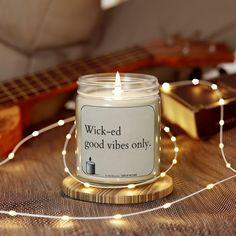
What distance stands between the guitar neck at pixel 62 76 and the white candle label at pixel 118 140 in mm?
325

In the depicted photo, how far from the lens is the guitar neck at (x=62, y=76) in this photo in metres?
0.95

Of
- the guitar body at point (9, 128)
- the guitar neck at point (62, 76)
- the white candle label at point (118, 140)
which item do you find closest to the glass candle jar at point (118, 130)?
the white candle label at point (118, 140)

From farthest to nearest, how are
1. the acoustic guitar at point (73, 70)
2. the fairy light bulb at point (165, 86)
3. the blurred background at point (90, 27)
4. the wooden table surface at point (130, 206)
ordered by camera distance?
the blurred background at point (90, 27) < the acoustic guitar at point (73, 70) < the fairy light bulb at point (165, 86) < the wooden table surface at point (130, 206)

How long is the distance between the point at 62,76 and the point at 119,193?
0.44 metres

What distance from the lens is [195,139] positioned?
0.86m

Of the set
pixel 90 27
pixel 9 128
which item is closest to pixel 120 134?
pixel 9 128

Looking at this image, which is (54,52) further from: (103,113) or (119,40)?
(103,113)

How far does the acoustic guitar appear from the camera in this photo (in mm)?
878

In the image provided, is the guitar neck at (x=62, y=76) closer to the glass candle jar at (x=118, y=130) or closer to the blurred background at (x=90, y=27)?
the blurred background at (x=90, y=27)

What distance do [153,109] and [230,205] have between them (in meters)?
0.13

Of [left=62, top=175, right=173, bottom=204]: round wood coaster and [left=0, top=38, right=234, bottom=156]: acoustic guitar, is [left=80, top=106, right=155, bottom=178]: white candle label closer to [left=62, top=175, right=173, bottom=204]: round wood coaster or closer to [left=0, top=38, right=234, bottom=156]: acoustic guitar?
[left=62, top=175, right=173, bottom=204]: round wood coaster

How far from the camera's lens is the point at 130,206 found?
0.60 meters

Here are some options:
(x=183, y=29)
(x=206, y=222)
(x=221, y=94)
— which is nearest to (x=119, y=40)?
(x=183, y=29)

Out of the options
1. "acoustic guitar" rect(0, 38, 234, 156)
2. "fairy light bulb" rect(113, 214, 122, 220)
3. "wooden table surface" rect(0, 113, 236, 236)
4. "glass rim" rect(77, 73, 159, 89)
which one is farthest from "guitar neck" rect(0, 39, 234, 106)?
"fairy light bulb" rect(113, 214, 122, 220)
